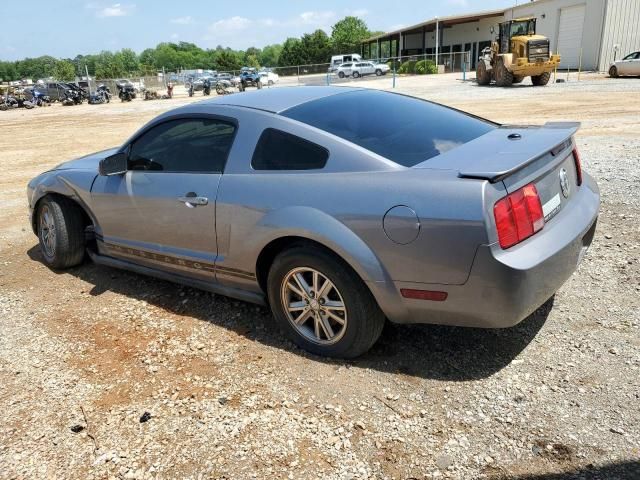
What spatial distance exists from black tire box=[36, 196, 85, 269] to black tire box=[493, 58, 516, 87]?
2348 centimetres

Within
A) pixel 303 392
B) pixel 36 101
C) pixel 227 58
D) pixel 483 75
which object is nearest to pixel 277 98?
pixel 303 392

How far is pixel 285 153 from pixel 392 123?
73cm

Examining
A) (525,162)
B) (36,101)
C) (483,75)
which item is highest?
(483,75)

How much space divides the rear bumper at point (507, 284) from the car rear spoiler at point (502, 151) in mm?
373

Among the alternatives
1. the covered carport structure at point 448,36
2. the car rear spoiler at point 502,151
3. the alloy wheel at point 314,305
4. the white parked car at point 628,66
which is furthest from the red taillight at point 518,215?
the covered carport structure at point 448,36

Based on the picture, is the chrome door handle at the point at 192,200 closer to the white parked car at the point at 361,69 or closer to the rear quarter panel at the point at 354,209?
the rear quarter panel at the point at 354,209

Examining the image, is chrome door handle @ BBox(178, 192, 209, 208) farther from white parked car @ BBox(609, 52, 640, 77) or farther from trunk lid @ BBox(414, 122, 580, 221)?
white parked car @ BBox(609, 52, 640, 77)

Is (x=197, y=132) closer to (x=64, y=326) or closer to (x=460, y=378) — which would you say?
(x=64, y=326)

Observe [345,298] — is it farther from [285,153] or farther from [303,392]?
[285,153]

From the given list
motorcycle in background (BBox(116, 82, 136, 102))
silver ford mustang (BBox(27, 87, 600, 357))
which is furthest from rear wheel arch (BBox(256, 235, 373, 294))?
motorcycle in background (BBox(116, 82, 136, 102))

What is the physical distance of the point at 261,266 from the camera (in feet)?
11.0

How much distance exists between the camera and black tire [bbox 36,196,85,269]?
15.3ft

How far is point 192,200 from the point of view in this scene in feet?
11.6

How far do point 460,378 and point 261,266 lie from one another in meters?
1.38
